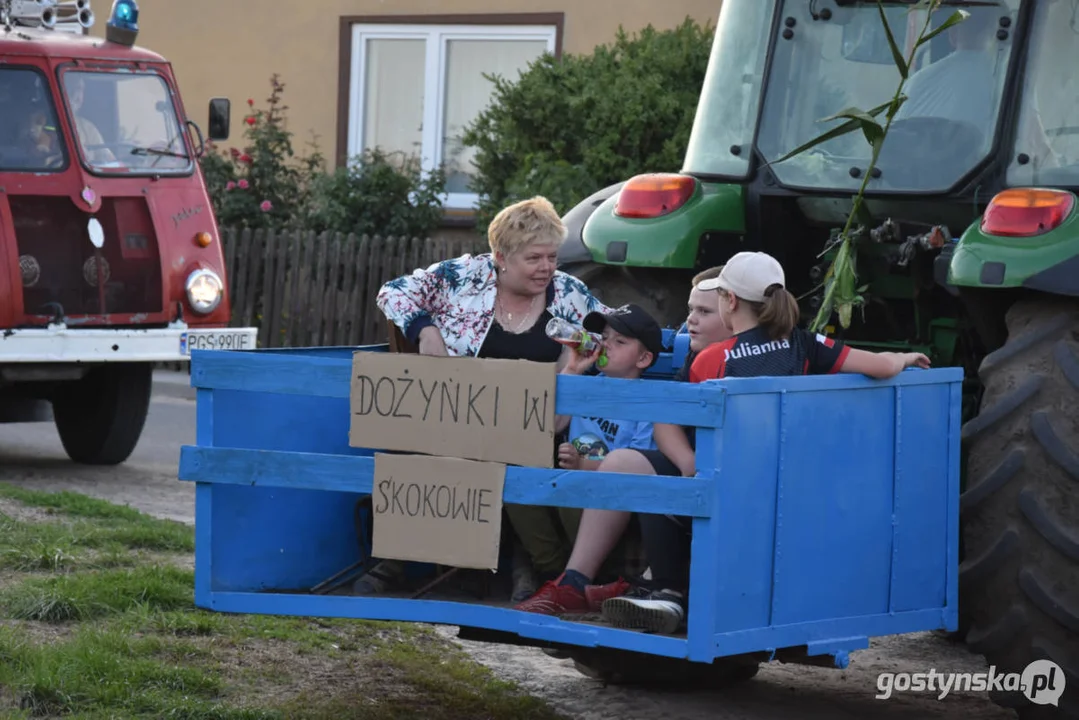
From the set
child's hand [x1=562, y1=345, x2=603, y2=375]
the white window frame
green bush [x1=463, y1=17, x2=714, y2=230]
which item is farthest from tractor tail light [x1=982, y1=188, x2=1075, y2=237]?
the white window frame

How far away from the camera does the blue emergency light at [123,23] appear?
33.3ft

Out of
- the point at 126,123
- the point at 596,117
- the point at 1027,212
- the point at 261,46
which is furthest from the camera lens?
the point at 261,46

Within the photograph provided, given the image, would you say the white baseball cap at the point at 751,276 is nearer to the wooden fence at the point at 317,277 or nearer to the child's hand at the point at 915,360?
the child's hand at the point at 915,360

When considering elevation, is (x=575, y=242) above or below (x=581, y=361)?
above

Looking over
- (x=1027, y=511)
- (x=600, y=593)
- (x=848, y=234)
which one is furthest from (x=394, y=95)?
(x=1027, y=511)

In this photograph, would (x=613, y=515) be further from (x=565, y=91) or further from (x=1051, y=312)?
(x=565, y=91)

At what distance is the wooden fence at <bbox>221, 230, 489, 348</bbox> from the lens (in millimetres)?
14766

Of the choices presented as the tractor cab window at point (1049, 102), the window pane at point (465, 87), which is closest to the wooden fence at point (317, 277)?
the window pane at point (465, 87)

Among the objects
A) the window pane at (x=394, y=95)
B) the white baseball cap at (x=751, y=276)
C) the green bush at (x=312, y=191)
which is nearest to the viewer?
the white baseball cap at (x=751, y=276)

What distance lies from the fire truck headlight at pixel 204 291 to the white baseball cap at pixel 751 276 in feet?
18.7

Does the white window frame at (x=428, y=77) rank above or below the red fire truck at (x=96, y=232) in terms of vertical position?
above

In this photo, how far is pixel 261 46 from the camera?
17000mm

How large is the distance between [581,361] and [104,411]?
562cm

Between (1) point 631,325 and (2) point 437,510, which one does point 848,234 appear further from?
(2) point 437,510
